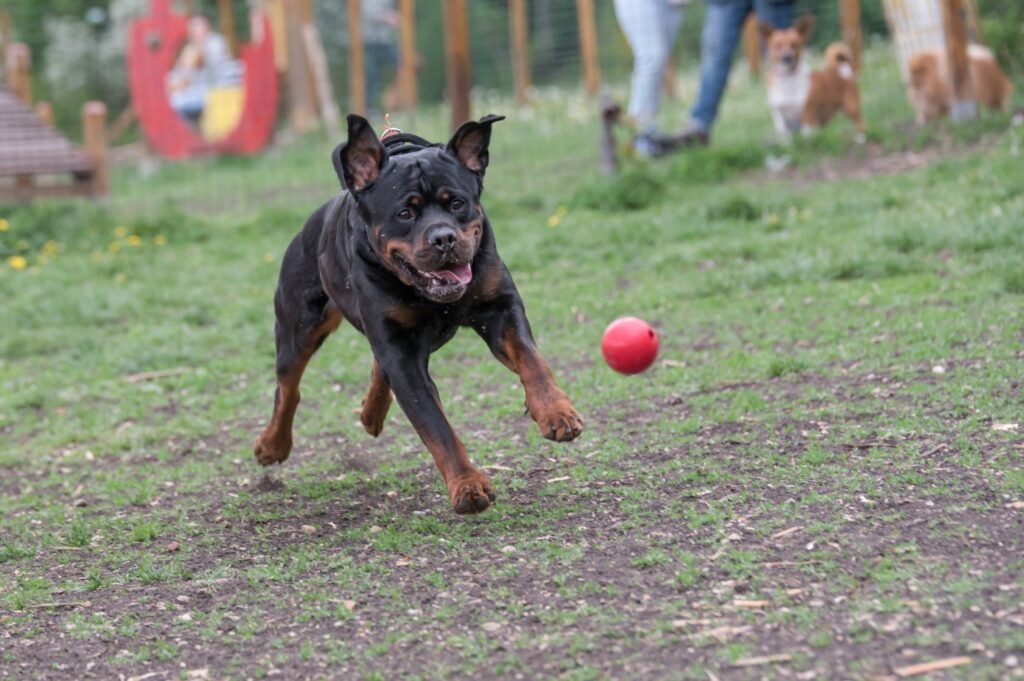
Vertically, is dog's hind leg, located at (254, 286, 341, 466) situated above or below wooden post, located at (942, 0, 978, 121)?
below

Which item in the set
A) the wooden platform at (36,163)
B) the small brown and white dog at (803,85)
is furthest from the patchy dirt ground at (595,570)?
the wooden platform at (36,163)

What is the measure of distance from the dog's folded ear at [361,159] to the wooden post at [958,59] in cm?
766

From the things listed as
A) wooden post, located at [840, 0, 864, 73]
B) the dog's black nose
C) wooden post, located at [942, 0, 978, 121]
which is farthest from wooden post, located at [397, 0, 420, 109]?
the dog's black nose

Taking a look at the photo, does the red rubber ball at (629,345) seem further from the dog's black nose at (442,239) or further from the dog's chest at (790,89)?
the dog's chest at (790,89)

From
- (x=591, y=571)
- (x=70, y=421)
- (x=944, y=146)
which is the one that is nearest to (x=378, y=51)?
(x=944, y=146)

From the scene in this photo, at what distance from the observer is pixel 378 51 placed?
64.0 feet

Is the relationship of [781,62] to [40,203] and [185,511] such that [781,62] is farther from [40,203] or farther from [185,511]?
[185,511]

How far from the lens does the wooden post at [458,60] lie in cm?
1224

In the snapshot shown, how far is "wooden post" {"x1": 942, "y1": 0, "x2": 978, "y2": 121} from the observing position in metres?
11.1

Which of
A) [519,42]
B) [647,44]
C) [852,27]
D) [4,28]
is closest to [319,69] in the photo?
[519,42]

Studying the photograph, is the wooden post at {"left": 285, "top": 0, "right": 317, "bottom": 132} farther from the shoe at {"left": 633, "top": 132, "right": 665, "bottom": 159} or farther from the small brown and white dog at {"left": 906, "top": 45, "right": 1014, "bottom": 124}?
the small brown and white dog at {"left": 906, "top": 45, "right": 1014, "bottom": 124}

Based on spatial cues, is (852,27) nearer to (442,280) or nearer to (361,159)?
(361,159)

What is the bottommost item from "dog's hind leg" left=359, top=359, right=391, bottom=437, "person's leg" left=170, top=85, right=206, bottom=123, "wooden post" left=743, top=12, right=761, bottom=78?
"dog's hind leg" left=359, top=359, right=391, bottom=437

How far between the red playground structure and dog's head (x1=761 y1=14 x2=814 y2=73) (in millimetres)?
8827
